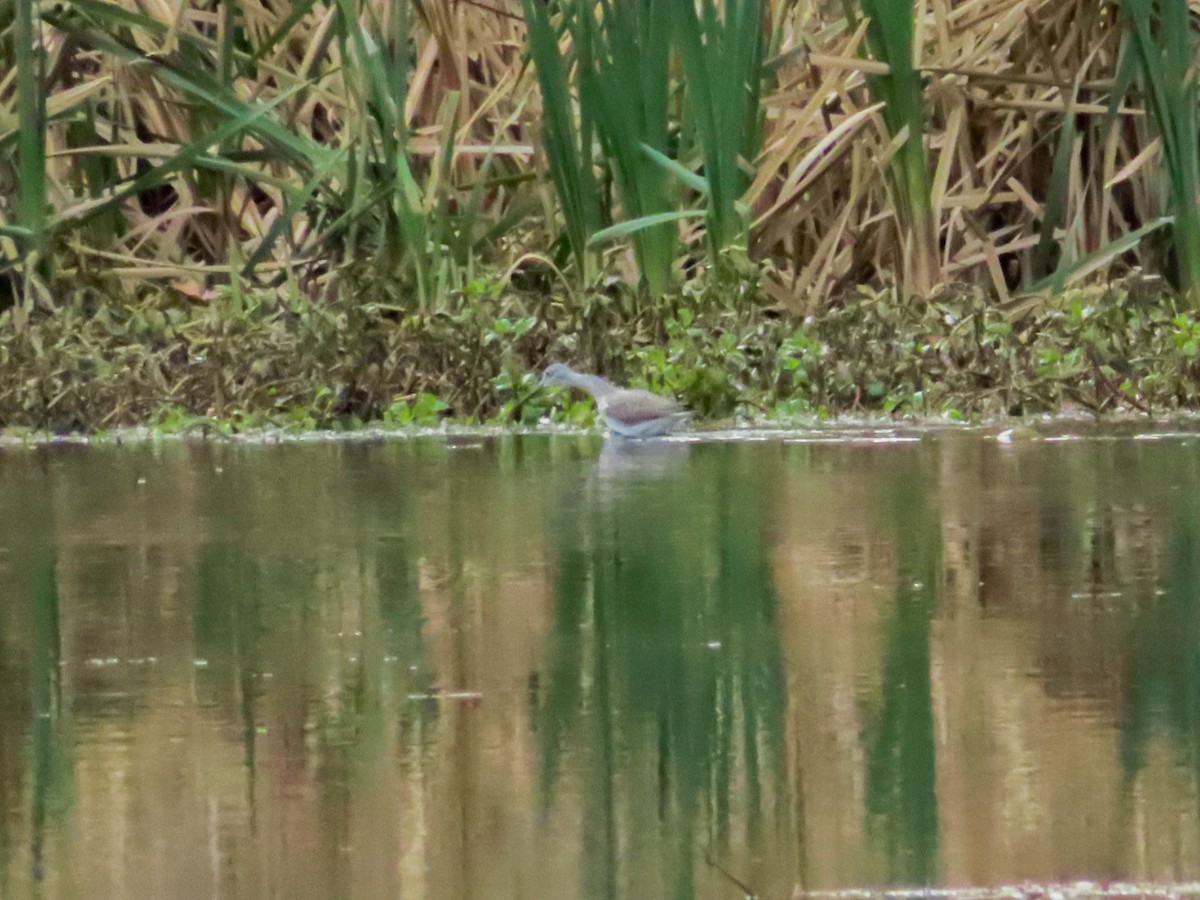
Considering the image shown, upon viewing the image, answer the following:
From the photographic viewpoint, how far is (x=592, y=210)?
9797 millimetres

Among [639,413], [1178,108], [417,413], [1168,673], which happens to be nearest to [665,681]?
[1168,673]

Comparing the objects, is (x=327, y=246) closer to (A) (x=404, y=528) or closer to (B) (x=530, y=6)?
(B) (x=530, y=6)

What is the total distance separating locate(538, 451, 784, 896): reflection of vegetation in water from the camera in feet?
11.2

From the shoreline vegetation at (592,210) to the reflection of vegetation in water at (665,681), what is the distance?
7.75ft

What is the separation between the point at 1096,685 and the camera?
4305mm

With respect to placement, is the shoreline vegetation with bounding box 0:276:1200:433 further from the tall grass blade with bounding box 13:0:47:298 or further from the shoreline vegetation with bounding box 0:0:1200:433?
the tall grass blade with bounding box 13:0:47:298

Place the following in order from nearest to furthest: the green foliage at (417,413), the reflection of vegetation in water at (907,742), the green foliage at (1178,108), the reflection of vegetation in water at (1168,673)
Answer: the reflection of vegetation in water at (907,742)
the reflection of vegetation in water at (1168,673)
the green foliage at (417,413)
the green foliage at (1178,108)

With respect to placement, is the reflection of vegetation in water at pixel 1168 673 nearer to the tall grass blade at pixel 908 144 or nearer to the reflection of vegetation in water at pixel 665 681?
the reflection of vegetation in water at pixel 665 681

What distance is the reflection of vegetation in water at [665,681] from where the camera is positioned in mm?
3426

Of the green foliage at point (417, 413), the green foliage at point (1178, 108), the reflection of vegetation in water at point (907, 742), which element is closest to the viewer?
the reflection of vegetation in water at point (907, 742)

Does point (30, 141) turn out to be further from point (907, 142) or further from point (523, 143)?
point (907, 142)

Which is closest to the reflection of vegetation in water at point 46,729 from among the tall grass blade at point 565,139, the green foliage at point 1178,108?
the tall grass blade at point 565,139

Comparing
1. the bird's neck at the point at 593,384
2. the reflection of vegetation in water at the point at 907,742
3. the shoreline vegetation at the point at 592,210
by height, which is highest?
the shoreline vegetation at the point at 592,210

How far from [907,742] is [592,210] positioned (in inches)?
238
